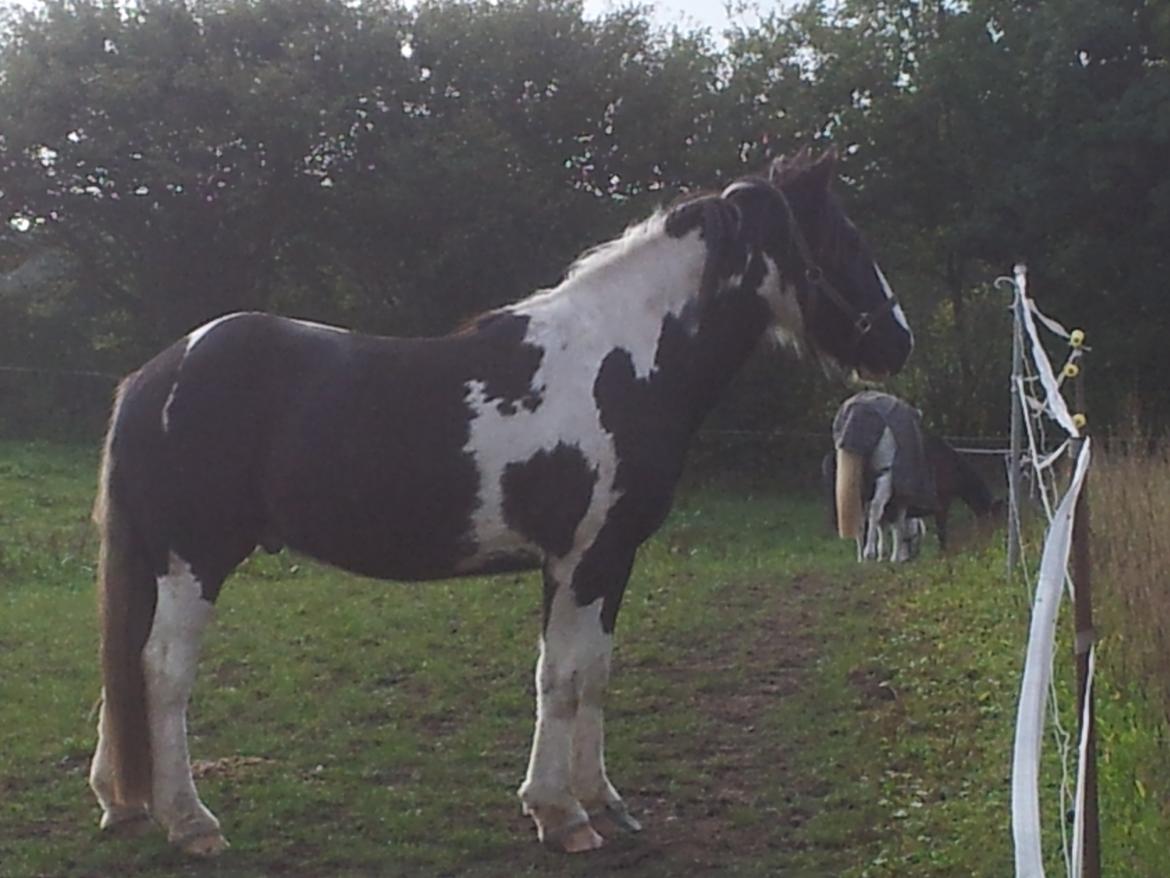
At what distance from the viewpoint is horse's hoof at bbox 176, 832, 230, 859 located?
13.8ft

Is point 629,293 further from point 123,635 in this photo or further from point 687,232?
point 123,635

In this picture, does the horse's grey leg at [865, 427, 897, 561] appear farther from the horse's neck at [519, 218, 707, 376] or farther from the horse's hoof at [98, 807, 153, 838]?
the horse's hoof at [98, 807, 153, 838]

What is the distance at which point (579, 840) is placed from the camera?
4.27 metres

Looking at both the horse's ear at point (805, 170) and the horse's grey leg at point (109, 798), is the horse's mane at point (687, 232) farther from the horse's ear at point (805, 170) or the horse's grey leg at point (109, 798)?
the horse's grey leg at point (109, 798)

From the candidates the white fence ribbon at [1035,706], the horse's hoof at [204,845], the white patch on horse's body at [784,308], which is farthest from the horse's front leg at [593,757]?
the white fence ribbon at [1035,706]

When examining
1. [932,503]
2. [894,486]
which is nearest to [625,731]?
[894,486]

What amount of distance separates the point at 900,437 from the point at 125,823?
825 cm

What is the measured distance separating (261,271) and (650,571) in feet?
37.7

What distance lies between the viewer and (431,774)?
5.07 m

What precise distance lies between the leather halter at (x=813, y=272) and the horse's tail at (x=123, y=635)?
84.1 inches

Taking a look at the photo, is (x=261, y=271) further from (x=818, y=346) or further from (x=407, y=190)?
(x=818, y=346)

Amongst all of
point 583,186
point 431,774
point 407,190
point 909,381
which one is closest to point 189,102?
point 407,190

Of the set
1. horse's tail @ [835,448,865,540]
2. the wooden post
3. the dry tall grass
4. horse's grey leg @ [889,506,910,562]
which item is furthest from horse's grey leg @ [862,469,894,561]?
the wooden post

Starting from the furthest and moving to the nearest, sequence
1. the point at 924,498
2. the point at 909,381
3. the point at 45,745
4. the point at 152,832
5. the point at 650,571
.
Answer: the point at 909,381
the point at 924,498
the point at 650,571
the point at 45,745
the point at 152,832
